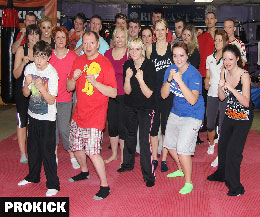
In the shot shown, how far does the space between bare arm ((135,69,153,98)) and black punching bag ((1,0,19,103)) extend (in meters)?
3.37

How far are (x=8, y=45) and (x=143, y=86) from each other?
3860 mm

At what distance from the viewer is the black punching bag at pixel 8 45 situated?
6.52 meters

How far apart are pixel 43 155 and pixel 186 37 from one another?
246cm

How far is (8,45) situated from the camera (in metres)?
6.82

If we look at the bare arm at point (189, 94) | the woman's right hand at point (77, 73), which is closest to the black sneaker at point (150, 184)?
the bare arm at point (189, 94)

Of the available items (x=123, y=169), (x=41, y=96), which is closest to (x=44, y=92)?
(x=41, y=96)

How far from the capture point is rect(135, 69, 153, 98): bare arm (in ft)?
12.6

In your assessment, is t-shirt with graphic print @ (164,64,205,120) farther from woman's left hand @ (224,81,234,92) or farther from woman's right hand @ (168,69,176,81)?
woman's left hand @ (224,81,234,92)

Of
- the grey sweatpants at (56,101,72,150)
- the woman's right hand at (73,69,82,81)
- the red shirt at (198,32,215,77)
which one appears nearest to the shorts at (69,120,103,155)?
the woman's right hand at (73,69,82,81)

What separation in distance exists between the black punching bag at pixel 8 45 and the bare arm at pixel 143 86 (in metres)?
3.37

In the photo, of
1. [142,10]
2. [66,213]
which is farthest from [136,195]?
[142,10]

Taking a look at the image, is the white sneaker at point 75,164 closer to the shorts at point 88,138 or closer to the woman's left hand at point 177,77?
the shorts at point 88,138

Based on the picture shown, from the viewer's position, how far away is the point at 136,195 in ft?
12.6

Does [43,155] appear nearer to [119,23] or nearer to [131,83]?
[131,83]
